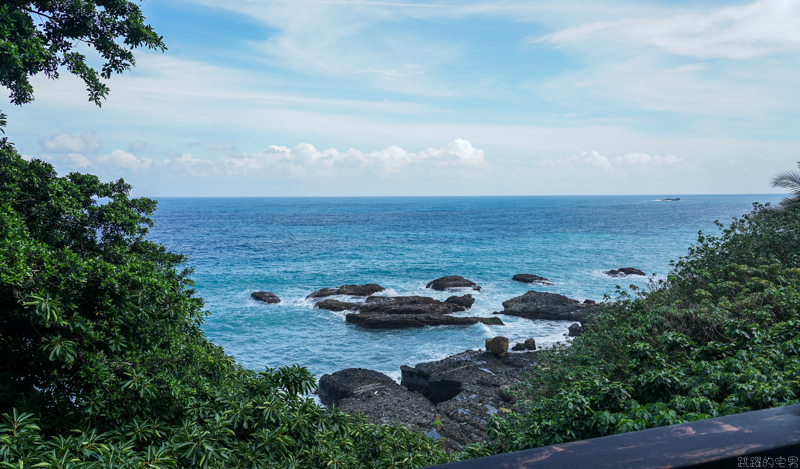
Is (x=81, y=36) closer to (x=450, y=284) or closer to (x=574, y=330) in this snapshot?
(x=574, y=330)

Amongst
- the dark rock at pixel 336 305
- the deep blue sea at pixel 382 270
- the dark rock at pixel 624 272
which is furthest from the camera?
the dark rock at pixel 624 272

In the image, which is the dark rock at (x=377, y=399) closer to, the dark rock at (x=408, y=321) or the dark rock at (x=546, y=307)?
the dark rock at (x=408, y=321)

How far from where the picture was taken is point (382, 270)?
45.2 m

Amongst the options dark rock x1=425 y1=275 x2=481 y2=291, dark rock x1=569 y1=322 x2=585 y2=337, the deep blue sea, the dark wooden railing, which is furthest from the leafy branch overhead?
dark rock x1=425 y1=275 x2=481 y2=291

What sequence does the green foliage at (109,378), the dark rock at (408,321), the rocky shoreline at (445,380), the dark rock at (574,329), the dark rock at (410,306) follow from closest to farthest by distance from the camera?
the green foliage at (109,378)
the rocky shoreline at (445,380)
the dark rock at (574,329)
the dark rock at (408,321)
the dark rock at (410,306)

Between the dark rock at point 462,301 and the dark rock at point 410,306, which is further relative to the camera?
the dark rock at point 462,301

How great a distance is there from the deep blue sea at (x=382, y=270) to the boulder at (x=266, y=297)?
0.67m

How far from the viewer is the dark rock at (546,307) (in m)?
29.8

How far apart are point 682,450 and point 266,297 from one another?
35.8m

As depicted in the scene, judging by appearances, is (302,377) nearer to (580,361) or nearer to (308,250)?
(580,361)

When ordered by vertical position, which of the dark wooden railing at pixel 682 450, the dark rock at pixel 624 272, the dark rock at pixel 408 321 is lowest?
the dark rock at pixel 408 321

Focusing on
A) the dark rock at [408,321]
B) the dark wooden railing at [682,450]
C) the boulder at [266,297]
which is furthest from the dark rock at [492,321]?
the dark wooden railing at [682,450]

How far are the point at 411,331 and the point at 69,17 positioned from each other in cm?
2387

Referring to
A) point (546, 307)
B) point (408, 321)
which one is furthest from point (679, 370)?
point (546, 307)
